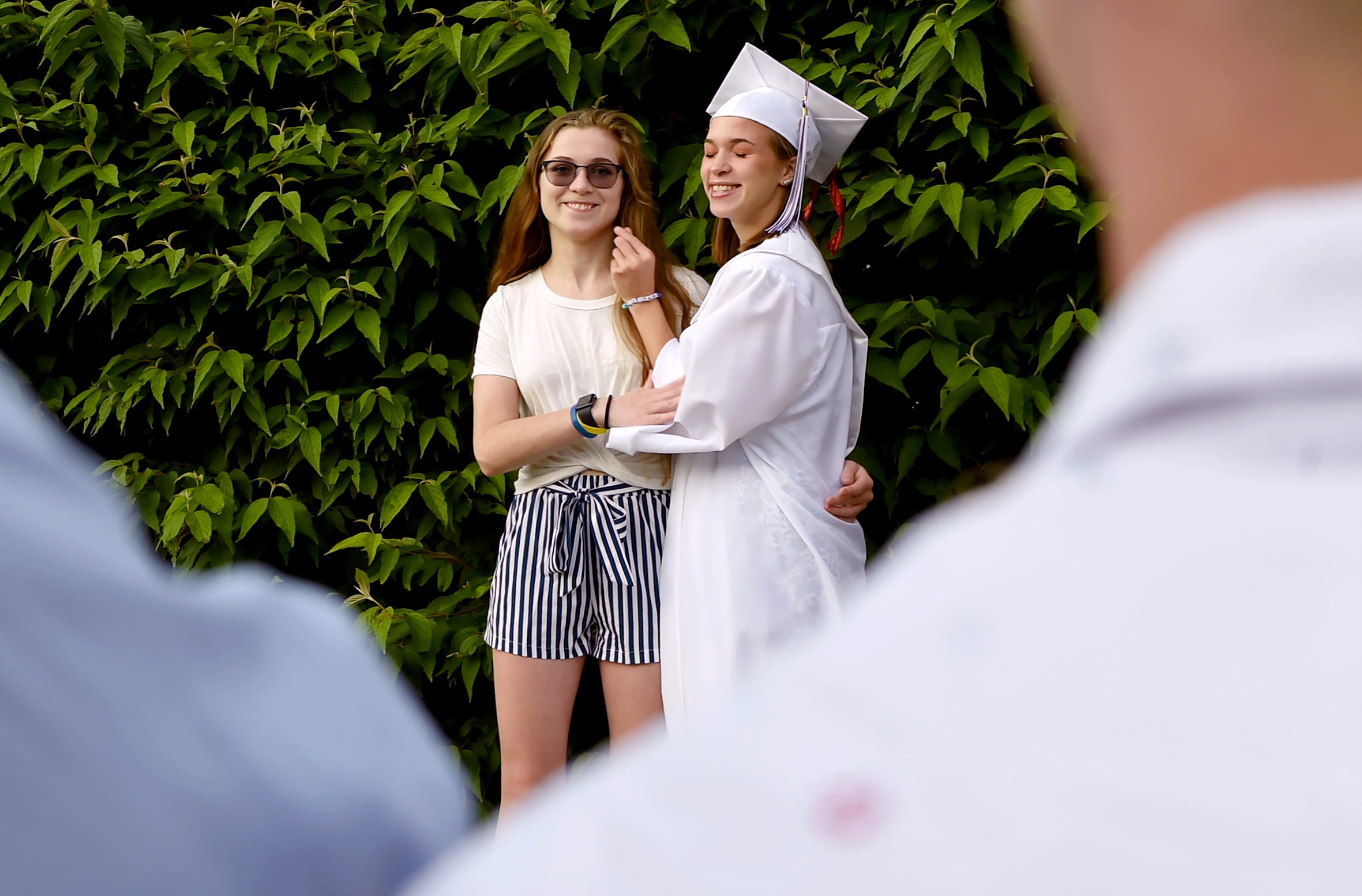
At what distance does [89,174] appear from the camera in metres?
3.83

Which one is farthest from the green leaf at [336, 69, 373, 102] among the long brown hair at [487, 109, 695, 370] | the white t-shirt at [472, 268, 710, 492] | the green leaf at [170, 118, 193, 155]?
the white t-shirt at [472, 268, 710, 492]

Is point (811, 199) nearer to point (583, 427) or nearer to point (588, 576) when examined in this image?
point (583, 427)

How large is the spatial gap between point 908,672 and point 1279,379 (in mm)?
108

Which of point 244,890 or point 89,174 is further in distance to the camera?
point 89,174

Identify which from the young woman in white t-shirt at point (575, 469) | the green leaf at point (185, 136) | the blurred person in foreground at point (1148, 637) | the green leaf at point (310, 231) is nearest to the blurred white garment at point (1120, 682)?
the blurred person in foreground at point (1148, 637)

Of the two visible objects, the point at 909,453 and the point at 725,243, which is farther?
the point at 909,453

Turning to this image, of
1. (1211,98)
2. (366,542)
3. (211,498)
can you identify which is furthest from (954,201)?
(1211,98)

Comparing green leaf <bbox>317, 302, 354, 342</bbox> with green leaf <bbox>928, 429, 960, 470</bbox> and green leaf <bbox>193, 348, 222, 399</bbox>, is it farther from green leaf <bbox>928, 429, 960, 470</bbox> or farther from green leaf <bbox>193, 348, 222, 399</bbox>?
green leaf <bbox>928, 429, 960, 470</bbox>

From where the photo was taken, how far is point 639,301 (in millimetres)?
2875

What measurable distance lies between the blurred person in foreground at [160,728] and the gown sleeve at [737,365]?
2.08m

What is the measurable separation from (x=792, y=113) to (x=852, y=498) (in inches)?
35.2

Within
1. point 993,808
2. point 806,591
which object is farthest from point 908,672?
point 806,591

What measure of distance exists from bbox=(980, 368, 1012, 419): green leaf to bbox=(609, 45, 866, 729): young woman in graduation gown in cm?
50

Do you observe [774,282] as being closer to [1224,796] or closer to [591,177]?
[591,177]
